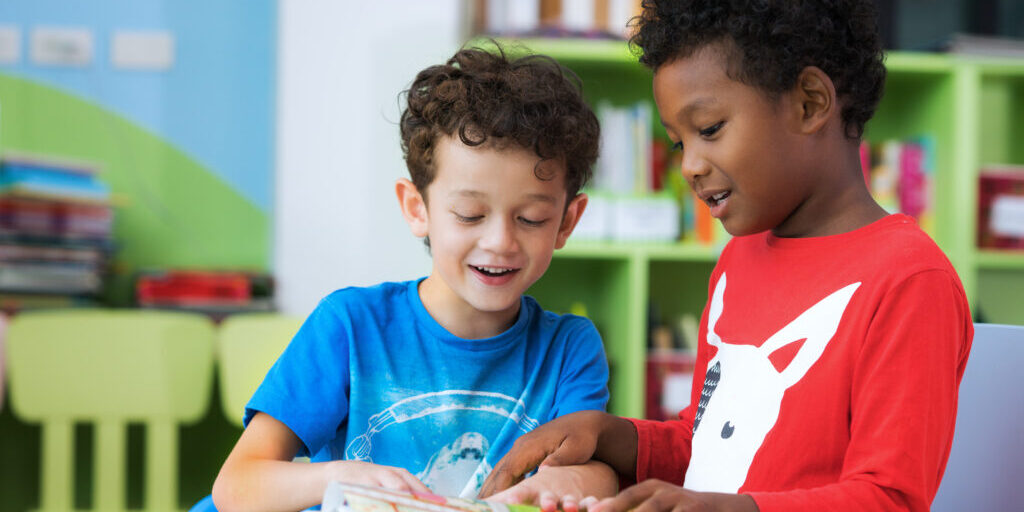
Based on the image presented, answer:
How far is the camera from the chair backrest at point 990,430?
2.80 ft

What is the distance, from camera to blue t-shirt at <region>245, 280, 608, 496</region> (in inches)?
37.0

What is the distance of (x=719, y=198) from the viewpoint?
0.83 m

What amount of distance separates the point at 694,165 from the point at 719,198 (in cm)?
4

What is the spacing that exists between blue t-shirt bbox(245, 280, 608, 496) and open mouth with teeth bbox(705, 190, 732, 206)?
27 centimetres

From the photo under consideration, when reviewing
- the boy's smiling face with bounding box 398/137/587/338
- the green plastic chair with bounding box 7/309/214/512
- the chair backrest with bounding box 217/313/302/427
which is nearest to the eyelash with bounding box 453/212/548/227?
the boy's smiling face with bounding box 398/137/587/338

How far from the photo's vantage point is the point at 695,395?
0.96 m

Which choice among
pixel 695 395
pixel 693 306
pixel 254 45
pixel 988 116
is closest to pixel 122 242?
pixel 254 45

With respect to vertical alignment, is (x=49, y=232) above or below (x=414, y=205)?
below

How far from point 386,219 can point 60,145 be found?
102cm

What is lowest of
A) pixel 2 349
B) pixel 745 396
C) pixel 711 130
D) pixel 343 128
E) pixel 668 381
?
pixel 668 381

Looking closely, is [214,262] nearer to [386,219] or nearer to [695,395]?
[386,219]

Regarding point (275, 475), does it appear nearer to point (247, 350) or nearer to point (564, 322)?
point (564, 322)

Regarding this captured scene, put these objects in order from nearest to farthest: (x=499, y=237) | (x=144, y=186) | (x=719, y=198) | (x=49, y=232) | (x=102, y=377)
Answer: (x=719, y=198)
(x=499, y=237)
(x=102, y=377)
(x=49, y=232)
(x=144, y=186)

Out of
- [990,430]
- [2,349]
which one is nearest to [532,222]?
[990,430]
